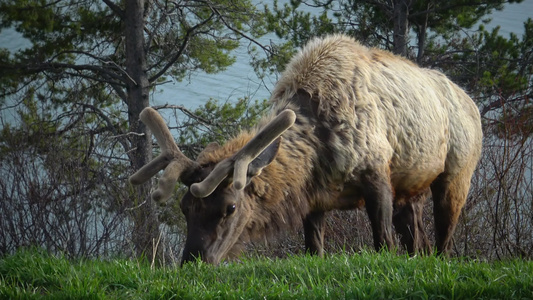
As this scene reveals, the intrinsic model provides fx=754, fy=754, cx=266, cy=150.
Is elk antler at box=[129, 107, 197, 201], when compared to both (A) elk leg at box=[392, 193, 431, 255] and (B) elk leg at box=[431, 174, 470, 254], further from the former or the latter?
(B) elk leg at box=[431, 174, 470, 254]

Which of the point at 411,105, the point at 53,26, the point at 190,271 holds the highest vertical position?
the point at 53,26

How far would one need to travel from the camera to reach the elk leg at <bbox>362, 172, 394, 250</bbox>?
6918mm

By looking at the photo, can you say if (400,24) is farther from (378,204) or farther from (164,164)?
(164,164)

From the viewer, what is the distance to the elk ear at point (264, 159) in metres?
6.41

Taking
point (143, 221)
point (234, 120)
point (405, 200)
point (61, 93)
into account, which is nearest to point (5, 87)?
point (61, 93)

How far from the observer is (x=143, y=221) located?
9.50m

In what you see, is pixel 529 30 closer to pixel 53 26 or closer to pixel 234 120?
pixel 234 120

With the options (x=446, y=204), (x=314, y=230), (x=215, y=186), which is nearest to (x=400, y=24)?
(x=446, y=204)

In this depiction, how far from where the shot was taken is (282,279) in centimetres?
470

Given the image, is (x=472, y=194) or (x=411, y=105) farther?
(x=472, y=194)

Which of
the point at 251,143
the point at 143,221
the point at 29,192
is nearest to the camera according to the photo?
the point at 251,143

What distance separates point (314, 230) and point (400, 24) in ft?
22.6

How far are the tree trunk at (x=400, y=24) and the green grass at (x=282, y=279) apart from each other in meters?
8.24

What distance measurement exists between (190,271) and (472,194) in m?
5.39
